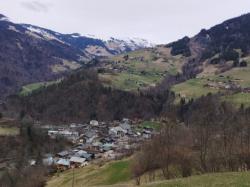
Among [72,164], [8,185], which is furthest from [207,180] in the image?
[72,164]

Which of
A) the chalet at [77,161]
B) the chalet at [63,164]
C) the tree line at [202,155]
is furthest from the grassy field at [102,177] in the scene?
the chalet at [77,161]

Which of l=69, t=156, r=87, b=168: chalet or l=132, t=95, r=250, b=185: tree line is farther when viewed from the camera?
l=69, t=156, r=87, b=168: chalet

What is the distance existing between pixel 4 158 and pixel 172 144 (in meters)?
135

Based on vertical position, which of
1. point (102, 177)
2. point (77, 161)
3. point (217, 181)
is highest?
point (217, 181)

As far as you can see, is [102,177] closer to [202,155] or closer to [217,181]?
[202,155]

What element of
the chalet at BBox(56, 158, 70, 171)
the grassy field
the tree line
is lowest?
the chalet at BBox(56, 158, 70, 171)

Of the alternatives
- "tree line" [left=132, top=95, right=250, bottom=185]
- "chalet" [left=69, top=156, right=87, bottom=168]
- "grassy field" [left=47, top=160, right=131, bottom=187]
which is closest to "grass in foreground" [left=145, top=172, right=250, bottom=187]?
"tree line" [left=132, top=95, right=250, bottom=185]

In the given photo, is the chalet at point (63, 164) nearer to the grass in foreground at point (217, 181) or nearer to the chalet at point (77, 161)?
the chalet at point (77, 161)

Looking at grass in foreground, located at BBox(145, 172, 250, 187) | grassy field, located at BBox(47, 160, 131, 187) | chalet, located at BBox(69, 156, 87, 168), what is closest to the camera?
grass in foreground, located at BBox(145, 172, 250, 187)

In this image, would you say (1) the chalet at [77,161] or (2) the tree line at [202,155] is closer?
(2) the tree line at [202,155]

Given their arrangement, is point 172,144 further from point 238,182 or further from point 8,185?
point 8,185

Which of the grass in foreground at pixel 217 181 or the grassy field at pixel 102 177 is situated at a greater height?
the grass in foreground at pixel 217 181

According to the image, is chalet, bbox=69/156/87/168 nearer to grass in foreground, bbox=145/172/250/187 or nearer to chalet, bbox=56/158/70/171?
chalet, bbox=56/158/70/171

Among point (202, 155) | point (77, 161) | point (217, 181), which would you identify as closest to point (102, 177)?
point (202, 155)
